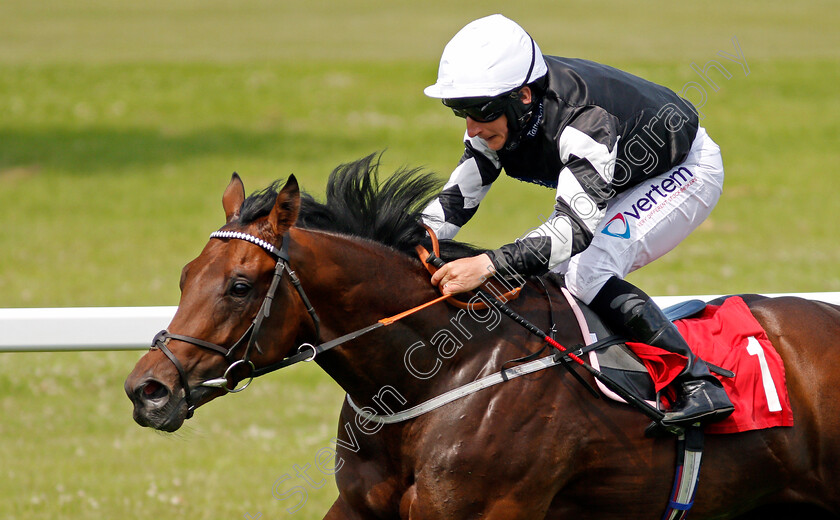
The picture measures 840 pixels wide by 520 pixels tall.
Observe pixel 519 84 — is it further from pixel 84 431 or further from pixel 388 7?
pixel 388 7

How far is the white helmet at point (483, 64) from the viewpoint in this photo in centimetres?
341

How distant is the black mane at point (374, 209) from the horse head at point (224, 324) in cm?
29

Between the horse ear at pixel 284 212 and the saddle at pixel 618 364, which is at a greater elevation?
the horse ear at pixel 284 212

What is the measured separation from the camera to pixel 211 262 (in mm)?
Answer: 3115

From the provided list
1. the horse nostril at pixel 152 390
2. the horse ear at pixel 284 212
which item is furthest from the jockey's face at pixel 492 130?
the horse nostril at pixel 152 390

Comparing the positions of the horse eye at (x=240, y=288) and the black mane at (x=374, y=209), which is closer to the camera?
the horse eye at (x=240, y=288)

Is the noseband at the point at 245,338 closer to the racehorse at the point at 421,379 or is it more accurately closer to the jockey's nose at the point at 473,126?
the racehorse at the point at 421,379

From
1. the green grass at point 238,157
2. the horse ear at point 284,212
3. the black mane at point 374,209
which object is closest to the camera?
the horse ear at point 284,212

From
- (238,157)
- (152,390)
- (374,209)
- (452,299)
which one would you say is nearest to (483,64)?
(374,209)

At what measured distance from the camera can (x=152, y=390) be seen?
301 centimetres

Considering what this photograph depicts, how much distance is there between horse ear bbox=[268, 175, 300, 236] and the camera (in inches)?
125

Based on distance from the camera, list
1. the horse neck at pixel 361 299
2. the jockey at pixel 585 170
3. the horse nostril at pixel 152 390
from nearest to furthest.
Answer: the horse nostril at pixel 152 390
the horse neck at pixel 361 299
the jockey at pixel 585 170

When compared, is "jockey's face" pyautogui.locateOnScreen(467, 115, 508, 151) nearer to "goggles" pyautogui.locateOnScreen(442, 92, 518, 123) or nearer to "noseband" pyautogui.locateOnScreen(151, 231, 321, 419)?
"goggles" pyautogui.locateOnScreen(442, 92, 518, 123)

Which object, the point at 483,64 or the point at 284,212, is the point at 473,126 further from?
the point at 284,212
